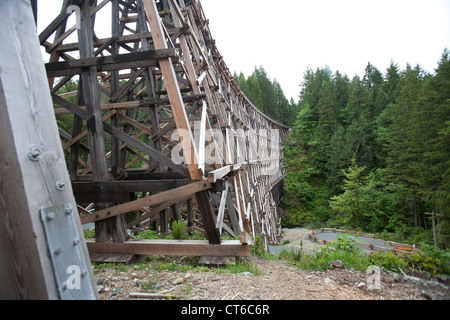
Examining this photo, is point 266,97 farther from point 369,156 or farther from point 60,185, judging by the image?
point 60,185

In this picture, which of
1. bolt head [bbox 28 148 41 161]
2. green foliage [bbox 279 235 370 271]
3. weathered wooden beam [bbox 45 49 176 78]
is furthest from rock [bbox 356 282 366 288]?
weathered wooden beam [bbox 45 49 176 78]

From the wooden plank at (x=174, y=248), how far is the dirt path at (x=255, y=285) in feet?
1.18

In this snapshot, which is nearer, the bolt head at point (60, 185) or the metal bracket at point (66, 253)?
the metal bracket at point (66, 253)

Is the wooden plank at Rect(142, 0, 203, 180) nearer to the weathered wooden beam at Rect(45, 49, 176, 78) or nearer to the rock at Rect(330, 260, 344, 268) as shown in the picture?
the weathered wooden beam at Rect(45, 49, 176, 78)

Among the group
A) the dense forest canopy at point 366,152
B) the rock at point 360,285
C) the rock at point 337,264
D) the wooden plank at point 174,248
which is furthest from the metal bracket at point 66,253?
the dense forest canopy at point 366,152

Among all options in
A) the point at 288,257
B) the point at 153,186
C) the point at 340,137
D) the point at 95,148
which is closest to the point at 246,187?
the point at 288,257

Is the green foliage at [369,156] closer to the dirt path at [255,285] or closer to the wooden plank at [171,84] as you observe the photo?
the dirt path at [255,285]

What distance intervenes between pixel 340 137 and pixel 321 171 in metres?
6.39

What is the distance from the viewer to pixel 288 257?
428 centimetres

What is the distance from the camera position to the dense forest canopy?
786 centimetres

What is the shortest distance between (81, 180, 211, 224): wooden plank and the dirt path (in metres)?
0.85

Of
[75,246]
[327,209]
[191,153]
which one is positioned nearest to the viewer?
[75,246]

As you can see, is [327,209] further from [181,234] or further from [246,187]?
[181,234]

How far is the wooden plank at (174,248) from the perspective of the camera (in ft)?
11.7
